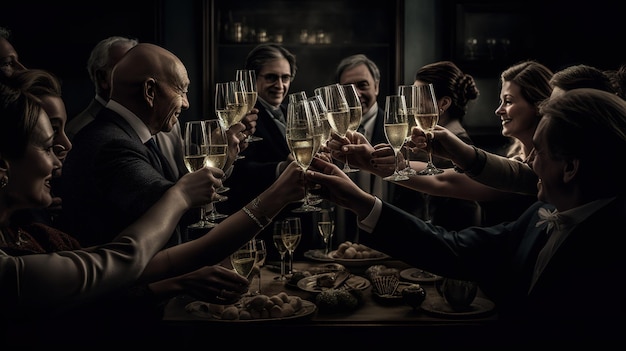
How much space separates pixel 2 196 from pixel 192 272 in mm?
629

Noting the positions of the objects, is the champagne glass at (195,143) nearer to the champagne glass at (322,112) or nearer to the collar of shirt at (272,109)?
the champagne glass at (322,112)

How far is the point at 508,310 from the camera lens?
189 centimetres

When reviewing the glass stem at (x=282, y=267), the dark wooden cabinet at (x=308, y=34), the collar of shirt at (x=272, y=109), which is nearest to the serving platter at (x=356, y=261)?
the glass stem at (x=282, y=267)

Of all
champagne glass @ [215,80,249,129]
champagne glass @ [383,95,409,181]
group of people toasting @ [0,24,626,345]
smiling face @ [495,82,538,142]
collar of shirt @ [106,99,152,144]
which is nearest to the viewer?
group of people toasting @ [0,24,626,345]

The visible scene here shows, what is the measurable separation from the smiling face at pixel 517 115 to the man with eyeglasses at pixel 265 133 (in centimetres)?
125

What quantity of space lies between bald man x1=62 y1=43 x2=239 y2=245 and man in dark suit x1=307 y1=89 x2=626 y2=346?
54cm

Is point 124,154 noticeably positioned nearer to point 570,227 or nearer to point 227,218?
point 227,218

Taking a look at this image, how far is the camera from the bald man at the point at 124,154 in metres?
1.92

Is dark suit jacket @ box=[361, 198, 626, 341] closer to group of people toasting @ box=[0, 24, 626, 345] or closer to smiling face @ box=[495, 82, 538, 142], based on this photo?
group of people toasting @ box=[0, 24, 626, 345]

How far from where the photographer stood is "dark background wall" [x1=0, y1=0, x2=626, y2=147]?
15.4ft

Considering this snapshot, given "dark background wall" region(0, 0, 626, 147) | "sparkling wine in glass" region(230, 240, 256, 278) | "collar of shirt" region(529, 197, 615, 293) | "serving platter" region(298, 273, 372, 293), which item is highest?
"dark background wall" region(0, 0, 626, 147)

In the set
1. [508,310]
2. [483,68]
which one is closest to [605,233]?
[508,310]

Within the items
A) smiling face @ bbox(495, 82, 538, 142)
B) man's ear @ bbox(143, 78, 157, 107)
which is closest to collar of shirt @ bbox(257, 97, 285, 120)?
smiling face @ bbox(495, 82, 538, 142)

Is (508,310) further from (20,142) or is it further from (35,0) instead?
(35,0)
